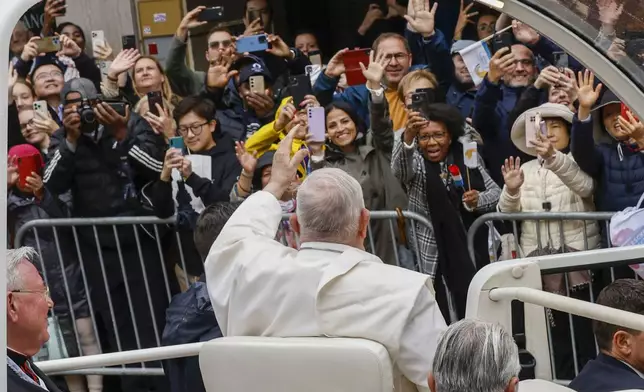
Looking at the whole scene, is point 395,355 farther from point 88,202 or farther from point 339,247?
point 88,202

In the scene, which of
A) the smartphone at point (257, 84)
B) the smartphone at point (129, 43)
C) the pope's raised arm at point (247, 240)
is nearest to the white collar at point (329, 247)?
the pope's raised arm at point (247, 240)

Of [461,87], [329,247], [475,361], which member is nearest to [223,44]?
[461,87]

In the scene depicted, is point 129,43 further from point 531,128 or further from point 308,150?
point 531,128

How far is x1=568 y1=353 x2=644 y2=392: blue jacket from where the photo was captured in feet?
13.7

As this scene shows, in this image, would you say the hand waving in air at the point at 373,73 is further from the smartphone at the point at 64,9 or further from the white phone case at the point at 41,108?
the smartphone at the point at 64,9

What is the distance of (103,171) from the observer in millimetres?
7500

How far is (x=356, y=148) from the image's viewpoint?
22.4 ft

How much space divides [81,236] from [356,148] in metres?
1.91

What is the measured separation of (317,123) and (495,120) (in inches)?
38.8

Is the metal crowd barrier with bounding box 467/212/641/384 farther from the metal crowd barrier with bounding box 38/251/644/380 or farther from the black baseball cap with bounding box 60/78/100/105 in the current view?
the black baseball cap with bounding box 60/78/100/105

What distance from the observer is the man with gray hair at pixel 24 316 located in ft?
12.2

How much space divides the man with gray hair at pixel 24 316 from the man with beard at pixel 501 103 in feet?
11.1

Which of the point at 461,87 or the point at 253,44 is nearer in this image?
the point at 461,87

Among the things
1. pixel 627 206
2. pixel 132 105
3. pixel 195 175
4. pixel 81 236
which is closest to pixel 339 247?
pixel 627 206
